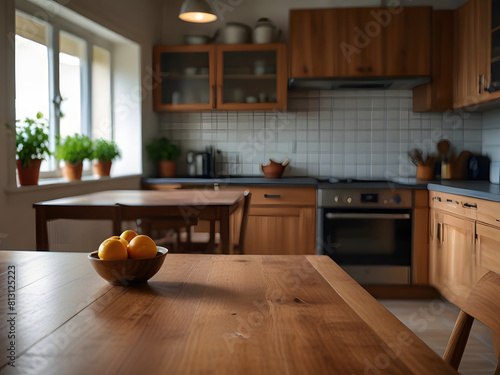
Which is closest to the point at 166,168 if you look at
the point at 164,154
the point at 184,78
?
the point at 164,154

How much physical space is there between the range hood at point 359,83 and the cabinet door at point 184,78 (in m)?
0.71

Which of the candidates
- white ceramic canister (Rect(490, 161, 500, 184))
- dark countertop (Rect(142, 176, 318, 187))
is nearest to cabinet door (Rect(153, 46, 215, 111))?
dark countertop (Rect(142, 176, 318, 187))

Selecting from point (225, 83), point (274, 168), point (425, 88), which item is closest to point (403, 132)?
point (425, 88)

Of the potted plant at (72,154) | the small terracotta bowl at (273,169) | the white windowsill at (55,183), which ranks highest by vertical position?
the potted plant at (72,154)

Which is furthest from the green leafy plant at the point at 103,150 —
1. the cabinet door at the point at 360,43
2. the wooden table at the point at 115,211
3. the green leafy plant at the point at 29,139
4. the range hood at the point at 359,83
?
the cabinet door at the point at 360,43

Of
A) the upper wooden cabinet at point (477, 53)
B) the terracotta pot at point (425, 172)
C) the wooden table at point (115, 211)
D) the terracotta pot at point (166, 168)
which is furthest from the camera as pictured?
the terracotta pot at point (166, 168)

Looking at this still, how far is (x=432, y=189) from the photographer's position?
353 centimetres

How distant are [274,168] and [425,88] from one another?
137cm

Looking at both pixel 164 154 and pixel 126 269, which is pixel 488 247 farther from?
pixel 164 154

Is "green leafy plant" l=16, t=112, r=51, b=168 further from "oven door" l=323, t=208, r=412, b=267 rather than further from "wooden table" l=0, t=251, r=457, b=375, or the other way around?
"oven door" l=323, t=208, r=412, b=267

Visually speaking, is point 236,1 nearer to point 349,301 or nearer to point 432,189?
point 432,189

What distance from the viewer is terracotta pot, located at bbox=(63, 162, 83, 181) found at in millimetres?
3067

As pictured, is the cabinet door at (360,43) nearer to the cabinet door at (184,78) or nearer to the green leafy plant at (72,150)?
the cabinet door at (184,78)

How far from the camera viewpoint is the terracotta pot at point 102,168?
349 cm
